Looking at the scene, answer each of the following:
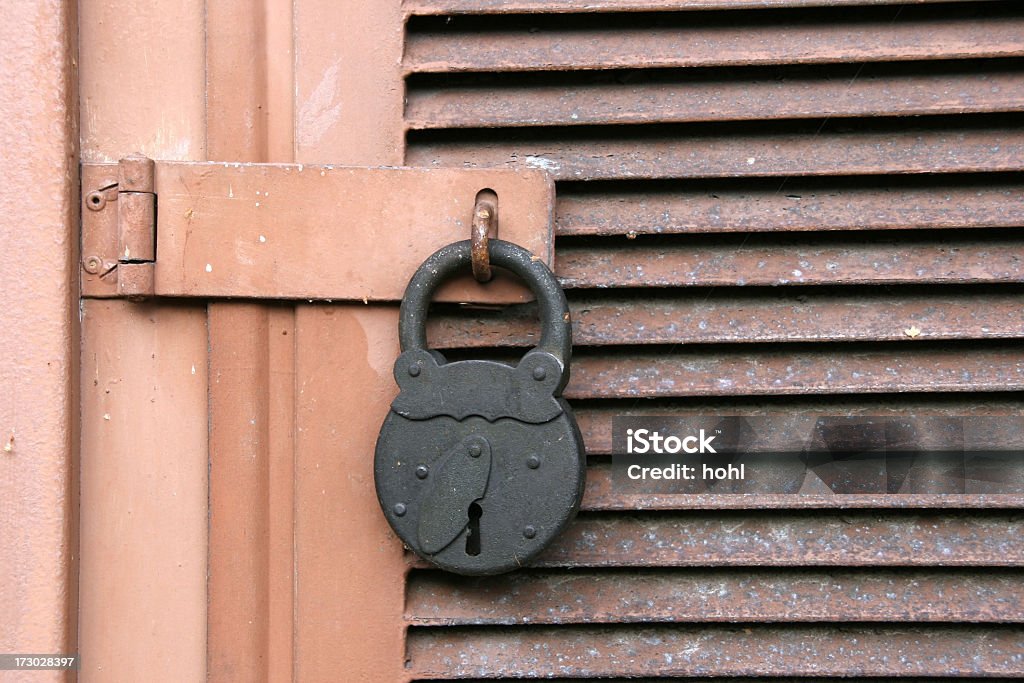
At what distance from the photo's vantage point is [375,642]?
826 mm

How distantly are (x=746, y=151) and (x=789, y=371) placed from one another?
0.27 m

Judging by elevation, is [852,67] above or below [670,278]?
above

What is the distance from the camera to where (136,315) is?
0.85 metres

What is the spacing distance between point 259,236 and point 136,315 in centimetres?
19

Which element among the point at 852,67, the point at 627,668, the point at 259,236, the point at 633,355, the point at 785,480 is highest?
the point at 852,67

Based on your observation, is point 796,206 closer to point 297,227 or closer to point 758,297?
point 758,297

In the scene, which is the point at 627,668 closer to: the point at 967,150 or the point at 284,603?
the point at 284,603

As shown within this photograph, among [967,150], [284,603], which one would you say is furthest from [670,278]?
[284,603]

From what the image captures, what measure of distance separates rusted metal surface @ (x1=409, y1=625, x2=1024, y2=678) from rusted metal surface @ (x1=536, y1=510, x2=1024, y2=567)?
0.09 m

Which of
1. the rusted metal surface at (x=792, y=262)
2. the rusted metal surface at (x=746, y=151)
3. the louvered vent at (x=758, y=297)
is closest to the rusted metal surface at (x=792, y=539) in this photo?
the louvered vent at (x=758, y=297)

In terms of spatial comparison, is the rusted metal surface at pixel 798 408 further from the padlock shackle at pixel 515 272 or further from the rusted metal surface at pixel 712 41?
the rusted metal surface at pixel 712 41

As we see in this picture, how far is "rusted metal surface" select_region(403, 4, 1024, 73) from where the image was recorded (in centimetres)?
82

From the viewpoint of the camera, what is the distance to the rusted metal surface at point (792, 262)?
0.83 meters

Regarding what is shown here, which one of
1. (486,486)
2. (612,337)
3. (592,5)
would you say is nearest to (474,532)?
(486,486)
